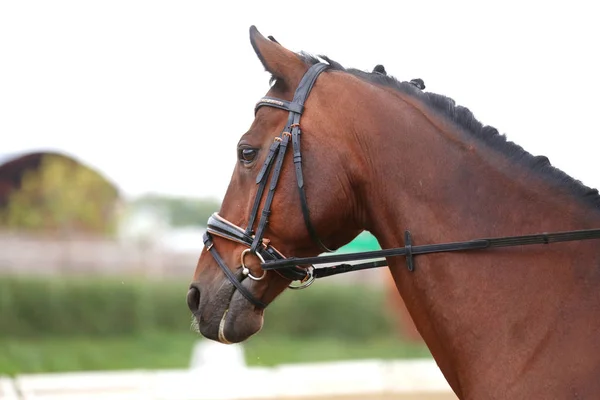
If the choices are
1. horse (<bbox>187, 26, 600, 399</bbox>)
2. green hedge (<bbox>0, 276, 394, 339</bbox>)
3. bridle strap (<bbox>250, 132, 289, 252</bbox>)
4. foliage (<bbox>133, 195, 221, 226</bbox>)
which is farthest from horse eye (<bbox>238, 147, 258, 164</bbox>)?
foliage (<bbox>133, 195, 221, 226</bbox>)

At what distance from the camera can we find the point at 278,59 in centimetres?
319

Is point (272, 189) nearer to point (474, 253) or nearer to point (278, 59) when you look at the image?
point (278, 59)

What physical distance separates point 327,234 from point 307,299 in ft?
50.6

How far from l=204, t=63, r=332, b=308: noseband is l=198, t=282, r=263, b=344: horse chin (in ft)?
0.13

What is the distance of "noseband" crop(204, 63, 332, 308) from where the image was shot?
3016mm

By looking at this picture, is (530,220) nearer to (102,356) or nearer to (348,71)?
(348,71)

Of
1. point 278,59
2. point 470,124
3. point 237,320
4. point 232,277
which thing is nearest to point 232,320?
point 237,320

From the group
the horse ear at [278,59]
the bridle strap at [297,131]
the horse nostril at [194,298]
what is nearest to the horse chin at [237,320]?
the horse nostril at [194,298]

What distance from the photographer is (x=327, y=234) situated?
3102 mm

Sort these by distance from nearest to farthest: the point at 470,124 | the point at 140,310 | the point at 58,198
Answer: the point at 470,124 < the point at 140,310 < the point at 58,198

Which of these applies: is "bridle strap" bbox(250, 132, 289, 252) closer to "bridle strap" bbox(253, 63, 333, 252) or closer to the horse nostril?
"bridle strap" bbox(253, 63, 333, 252)

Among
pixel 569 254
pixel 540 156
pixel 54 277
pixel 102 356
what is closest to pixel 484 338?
pixel 569 254

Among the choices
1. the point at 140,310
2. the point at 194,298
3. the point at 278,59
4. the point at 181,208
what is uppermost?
the point at 278,59

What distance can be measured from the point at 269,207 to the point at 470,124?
2.89 feet
